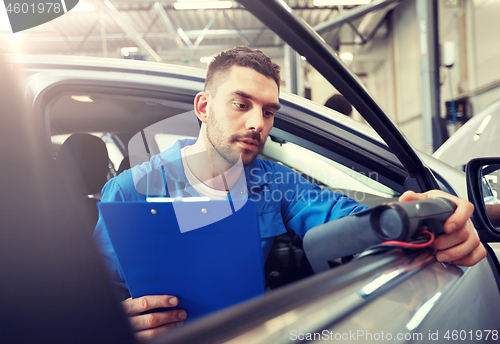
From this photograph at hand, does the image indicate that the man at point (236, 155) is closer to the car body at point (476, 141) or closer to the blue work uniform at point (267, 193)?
the blue work uniform at point (267, 193)

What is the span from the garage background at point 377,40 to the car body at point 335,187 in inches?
112

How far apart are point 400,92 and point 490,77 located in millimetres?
4280

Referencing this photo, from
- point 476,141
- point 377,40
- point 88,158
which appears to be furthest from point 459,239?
point 377,40

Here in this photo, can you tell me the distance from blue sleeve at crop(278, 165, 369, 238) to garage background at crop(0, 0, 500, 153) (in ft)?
10.4

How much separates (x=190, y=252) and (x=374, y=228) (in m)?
0.30

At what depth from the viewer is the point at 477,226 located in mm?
933

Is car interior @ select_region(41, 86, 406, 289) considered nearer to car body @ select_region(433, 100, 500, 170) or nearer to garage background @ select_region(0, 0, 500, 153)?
car body @ select_region(433, 100, 500, 170)

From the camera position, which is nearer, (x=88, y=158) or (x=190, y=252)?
(x=190, y=252)

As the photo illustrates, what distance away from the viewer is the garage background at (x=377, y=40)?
473cm

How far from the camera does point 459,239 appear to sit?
0.68 metres

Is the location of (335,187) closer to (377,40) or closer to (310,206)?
(310,206)

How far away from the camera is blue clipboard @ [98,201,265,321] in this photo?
1.78 feet

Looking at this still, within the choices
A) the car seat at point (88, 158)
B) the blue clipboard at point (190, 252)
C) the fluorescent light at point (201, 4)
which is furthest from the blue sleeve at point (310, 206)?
the fluorescent light at point (201, 4)

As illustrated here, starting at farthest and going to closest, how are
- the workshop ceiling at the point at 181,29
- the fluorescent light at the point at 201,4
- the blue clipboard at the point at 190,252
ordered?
the workshop ceiling at the point at 181,29 → the fluorescent light at the point at 201,4 → the blue clipboard at the point at 190,252
